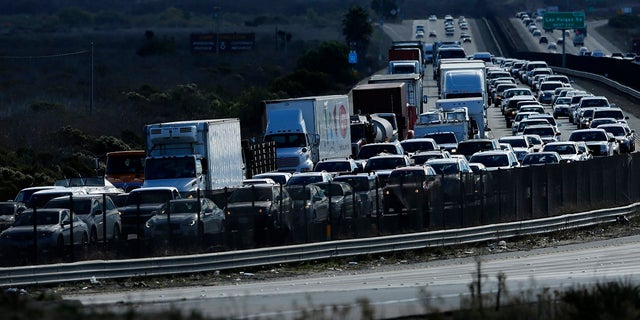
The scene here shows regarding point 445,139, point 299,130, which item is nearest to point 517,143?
point 445,139

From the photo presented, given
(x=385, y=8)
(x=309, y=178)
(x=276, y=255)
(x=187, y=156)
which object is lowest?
(x=276, y=255)

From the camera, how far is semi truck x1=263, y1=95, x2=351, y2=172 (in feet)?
150

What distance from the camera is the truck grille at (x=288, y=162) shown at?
150 ft

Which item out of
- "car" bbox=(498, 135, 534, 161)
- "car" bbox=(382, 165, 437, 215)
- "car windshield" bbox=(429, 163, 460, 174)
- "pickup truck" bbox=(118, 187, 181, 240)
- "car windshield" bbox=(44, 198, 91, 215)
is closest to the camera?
"pickup truck" bbox=(118, 187, 181, 240)

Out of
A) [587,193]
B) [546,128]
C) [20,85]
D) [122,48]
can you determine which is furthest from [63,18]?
[587,193]

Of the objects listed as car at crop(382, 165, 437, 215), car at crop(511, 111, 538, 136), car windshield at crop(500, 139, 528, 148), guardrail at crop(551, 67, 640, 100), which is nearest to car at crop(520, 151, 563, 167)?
car windshield at crop(500, 139, 528, 148)

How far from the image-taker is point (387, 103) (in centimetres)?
5931

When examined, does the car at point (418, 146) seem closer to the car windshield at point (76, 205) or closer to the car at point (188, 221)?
the car at point (188, 221)

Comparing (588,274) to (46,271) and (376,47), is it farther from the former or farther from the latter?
(376,47)

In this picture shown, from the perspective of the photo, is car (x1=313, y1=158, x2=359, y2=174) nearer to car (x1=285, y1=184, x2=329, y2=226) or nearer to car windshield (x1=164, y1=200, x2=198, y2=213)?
car (x1=285, y1=184, x2=329, y2=226)

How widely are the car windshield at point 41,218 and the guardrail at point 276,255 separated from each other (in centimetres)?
236

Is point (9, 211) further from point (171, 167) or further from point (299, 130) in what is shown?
point (299, 130)

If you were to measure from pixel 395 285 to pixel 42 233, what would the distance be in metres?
8.67

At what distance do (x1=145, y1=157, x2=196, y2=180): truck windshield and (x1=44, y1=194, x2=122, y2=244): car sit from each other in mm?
6650
